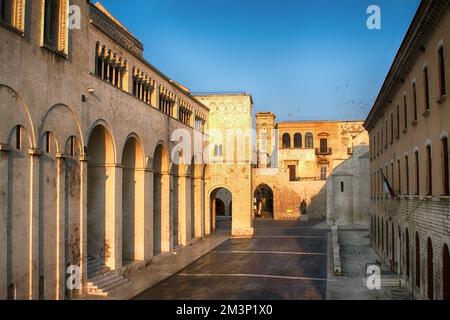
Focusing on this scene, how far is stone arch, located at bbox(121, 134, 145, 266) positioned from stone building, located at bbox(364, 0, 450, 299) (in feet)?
40.2

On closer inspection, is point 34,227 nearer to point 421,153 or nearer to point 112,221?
point 112,221

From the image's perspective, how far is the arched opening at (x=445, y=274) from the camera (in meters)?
12.7

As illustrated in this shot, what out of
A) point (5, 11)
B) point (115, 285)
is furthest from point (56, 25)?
point (115, 285)

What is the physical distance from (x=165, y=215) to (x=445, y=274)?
749 inches

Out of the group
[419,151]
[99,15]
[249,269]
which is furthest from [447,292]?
[99,15]

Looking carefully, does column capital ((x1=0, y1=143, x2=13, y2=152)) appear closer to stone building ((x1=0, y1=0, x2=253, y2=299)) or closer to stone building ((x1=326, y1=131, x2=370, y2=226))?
stone building ((x1=0, y1=0, x2=253, y2=299))

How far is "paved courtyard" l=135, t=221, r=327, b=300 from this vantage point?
63.1 ft

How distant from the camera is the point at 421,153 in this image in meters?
15.9

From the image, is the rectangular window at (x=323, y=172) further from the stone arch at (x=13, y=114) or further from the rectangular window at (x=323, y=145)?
the stone arch at (x=13, y=114)

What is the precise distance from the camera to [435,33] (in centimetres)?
1369

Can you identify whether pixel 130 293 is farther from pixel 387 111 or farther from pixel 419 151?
pixel 387 111

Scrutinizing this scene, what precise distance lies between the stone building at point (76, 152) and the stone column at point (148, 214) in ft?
0.17

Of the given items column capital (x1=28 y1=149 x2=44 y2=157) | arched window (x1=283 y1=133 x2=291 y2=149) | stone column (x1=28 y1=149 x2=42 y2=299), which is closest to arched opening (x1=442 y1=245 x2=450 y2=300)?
stone column (x1=28 y1=149 x2=42 y2=299)
